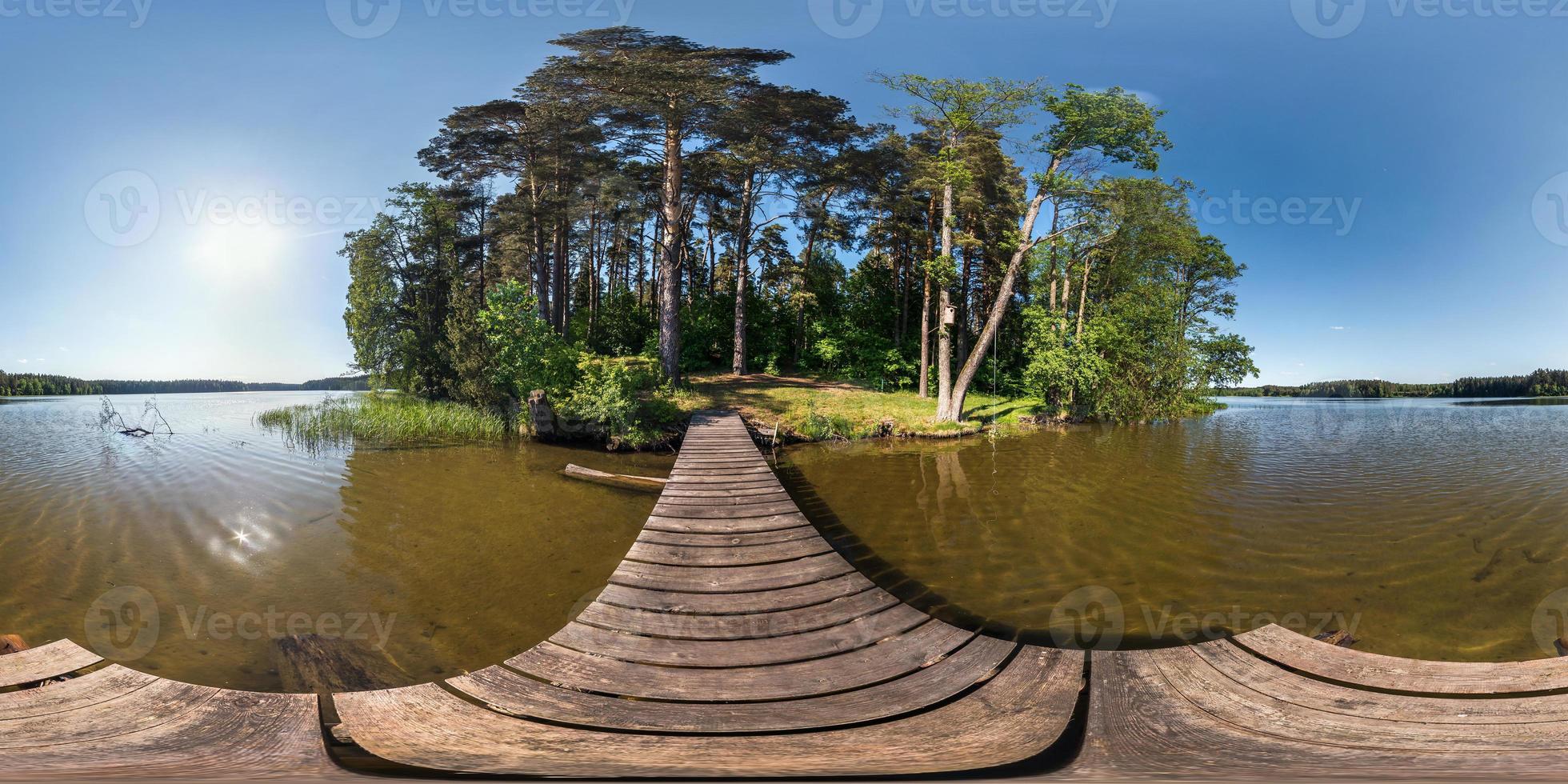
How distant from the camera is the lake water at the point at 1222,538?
4215 mm

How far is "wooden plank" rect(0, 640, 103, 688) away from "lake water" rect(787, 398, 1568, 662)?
531 centimetres

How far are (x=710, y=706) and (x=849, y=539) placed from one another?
14.0 feet

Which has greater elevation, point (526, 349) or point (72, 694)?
point (526, 349)

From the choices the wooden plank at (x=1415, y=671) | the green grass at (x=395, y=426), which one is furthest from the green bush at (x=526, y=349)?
the wooden plank at (x=1415, y=671)

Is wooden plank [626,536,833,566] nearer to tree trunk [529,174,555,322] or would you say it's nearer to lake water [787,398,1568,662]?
lake water [787,398,1568,662]

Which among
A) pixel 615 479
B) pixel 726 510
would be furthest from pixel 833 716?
pixel 615 479

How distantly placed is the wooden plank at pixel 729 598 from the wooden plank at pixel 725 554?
19.5 inches

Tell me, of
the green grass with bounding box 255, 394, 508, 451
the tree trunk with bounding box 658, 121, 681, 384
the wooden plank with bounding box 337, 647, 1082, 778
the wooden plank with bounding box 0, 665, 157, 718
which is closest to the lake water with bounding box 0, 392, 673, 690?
the wooden plank with bounding box 0, 665, 157, 718

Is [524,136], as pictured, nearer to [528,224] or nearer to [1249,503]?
[528,224]

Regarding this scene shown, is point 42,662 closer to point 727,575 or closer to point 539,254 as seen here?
point 727,575

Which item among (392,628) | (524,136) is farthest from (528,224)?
(392,628)

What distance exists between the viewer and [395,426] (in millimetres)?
14484

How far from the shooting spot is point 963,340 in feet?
62.1

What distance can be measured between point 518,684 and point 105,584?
6.48 metres
